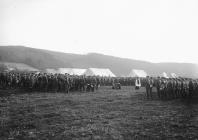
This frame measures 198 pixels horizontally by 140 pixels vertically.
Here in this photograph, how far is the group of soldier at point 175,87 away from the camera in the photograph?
56.9 ft

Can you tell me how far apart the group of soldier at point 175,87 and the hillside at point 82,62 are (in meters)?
56.1

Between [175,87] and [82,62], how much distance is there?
235 feet

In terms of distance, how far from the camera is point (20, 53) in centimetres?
7925

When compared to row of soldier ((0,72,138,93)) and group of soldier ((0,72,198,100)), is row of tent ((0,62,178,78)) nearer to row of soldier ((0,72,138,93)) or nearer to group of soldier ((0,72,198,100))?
group of soldier ((0,72,198,100))

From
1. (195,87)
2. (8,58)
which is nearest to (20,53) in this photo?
(8,58)

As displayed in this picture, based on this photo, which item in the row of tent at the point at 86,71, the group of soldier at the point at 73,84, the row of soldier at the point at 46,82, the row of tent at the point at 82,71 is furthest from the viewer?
the row of tent at the point at 82,71

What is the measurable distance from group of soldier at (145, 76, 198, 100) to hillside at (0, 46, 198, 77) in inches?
2210

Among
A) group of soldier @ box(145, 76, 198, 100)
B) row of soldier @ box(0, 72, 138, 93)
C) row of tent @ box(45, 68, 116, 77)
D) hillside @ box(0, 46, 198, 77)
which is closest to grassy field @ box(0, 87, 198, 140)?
group of soldier @ box(145, 76, 198, 100)

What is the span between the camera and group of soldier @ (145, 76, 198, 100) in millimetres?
Answer: 17328

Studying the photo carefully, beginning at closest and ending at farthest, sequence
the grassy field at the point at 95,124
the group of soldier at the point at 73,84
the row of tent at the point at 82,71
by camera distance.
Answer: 1. the grassy field at the point at 95,124
2. the group of soldier at the point at 73,84
3. the row of tent at the point at 82,71

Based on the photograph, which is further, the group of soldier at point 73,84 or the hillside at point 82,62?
the hillside at point 82,62

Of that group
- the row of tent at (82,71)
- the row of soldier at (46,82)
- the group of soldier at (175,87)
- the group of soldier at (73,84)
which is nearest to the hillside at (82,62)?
the row of tent at (82,71)

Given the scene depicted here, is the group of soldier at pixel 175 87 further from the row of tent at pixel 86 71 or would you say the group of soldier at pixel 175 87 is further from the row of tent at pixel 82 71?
the row of tent at pixel 86 71

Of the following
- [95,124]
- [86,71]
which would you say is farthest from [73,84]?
[86,71]
